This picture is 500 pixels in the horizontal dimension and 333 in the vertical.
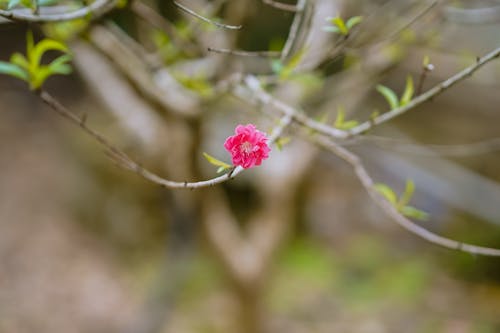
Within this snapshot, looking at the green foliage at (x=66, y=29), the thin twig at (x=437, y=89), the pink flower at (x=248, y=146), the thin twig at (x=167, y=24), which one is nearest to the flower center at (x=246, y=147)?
the pink flower at (x=248, y=146)

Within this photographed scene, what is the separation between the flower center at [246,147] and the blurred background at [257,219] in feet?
5.59

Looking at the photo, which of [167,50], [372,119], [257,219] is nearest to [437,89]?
[372,119]

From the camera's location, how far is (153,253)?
518cm

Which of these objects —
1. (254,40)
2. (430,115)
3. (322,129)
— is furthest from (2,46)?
(322,129)

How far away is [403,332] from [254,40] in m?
3.30

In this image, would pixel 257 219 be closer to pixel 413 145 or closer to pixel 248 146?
pixel 413 145

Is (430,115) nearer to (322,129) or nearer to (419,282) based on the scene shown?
(419,282)

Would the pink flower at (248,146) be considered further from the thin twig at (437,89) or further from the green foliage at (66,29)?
the green foliage at (66,29)

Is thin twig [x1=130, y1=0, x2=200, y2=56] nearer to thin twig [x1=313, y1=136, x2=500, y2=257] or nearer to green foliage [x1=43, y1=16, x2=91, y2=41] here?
green foliage [x1=43, y1=16, x2=91, y2=41]

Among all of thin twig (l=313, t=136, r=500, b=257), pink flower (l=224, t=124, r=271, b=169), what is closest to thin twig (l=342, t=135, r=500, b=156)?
thin twig (l=313, t=136, r=500, b=257)

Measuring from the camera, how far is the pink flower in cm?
91

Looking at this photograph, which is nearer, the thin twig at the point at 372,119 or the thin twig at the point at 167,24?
the thin twig at the point at 372,119

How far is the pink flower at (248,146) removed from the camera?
0.91m

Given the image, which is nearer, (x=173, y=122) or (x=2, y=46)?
(x=173, y=122)
